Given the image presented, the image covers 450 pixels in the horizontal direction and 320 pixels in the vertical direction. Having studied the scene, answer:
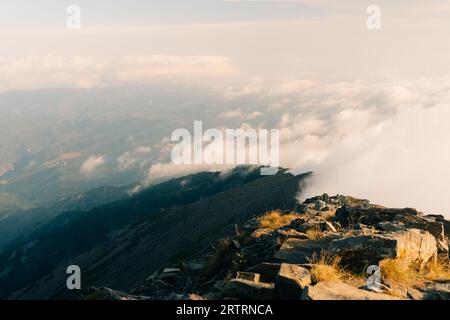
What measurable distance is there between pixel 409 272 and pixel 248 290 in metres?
6.94

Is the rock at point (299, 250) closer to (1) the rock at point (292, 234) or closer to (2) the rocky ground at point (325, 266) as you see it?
(2) the rocky ground at point (325, 266)

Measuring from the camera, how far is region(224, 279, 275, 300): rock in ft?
51.9

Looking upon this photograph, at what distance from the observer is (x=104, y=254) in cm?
15675

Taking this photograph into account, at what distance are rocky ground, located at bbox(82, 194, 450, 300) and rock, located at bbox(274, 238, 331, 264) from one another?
1.8 inches

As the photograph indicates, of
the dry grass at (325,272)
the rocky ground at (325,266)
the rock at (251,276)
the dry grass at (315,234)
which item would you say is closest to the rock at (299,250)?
the rocky ground at (325,266)

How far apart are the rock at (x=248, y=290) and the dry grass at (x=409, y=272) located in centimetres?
469

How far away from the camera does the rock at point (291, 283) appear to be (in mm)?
14695

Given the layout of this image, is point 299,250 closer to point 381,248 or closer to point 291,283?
point 381,248

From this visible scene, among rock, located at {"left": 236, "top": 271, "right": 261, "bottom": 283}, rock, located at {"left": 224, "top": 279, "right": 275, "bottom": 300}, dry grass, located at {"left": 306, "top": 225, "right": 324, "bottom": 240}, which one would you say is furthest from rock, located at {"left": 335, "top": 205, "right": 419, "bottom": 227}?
rock, located at {"left": 224, "top": 279, "right": 275, "bottom": 300}

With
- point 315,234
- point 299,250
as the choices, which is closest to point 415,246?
point 299,250

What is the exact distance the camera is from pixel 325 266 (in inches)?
640

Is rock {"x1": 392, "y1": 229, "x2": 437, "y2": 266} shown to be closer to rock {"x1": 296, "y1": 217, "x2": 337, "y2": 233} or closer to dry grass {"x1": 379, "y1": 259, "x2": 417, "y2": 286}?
dry grass {"x1": 379, "y1": 259, "x2": 417, "y2": 286}
